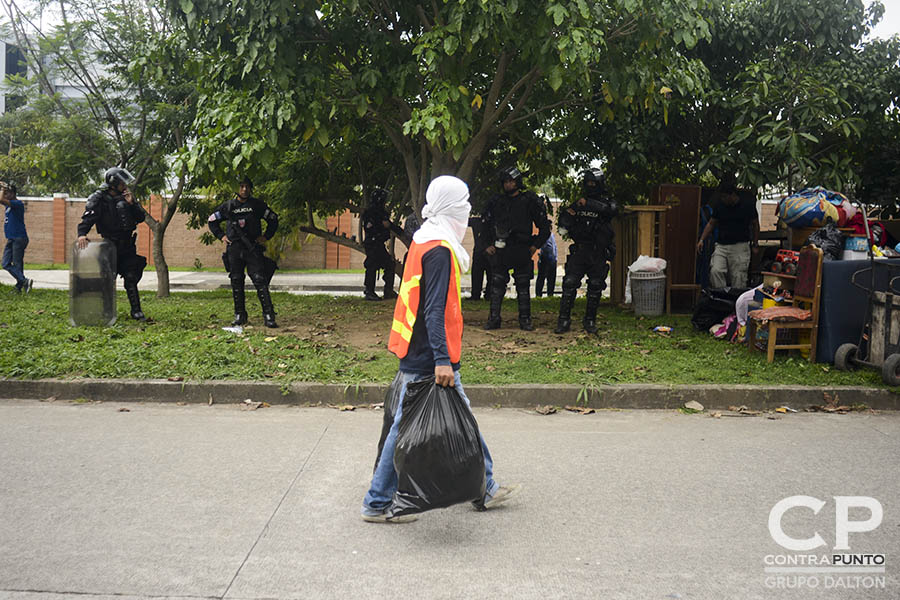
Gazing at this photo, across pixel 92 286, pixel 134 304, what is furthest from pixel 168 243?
pixel 92 286

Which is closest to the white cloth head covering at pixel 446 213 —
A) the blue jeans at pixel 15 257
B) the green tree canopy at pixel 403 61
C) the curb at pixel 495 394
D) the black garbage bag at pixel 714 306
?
the curb at pixel 495 394

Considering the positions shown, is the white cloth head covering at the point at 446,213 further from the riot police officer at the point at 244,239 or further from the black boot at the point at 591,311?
the riot police officer at the point at 244,239

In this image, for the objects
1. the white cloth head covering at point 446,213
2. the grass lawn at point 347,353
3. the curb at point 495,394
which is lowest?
the curb at point 495,394

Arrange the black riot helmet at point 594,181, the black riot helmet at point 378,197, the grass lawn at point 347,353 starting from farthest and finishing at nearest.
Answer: the black riot helmet at point 378,197
the black riot helmet at point 594,181
the grass lawn at point 347,353

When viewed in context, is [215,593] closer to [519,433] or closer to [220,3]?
[519,433]

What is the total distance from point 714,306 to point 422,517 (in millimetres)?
6837

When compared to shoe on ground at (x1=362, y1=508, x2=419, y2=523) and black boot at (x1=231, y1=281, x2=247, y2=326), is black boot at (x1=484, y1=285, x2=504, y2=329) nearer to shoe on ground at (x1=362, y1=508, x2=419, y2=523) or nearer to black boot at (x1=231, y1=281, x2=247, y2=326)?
black boot at (x1=231, y1=281, x2=247, y2=326)

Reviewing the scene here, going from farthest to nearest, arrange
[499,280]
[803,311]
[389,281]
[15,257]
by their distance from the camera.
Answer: [389,281]
[15,257]
[499,280]
[803,311]

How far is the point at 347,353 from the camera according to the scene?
832cm

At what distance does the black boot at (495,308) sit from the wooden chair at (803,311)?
3144 mm

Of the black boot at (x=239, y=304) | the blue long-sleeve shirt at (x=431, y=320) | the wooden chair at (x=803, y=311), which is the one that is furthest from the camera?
the black boot at (x=239, y=304)

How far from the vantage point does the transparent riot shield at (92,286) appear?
9.57 m

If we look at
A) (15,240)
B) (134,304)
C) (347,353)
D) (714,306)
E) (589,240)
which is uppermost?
(589,240)

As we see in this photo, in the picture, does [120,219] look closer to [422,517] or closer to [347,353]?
[347,353]
